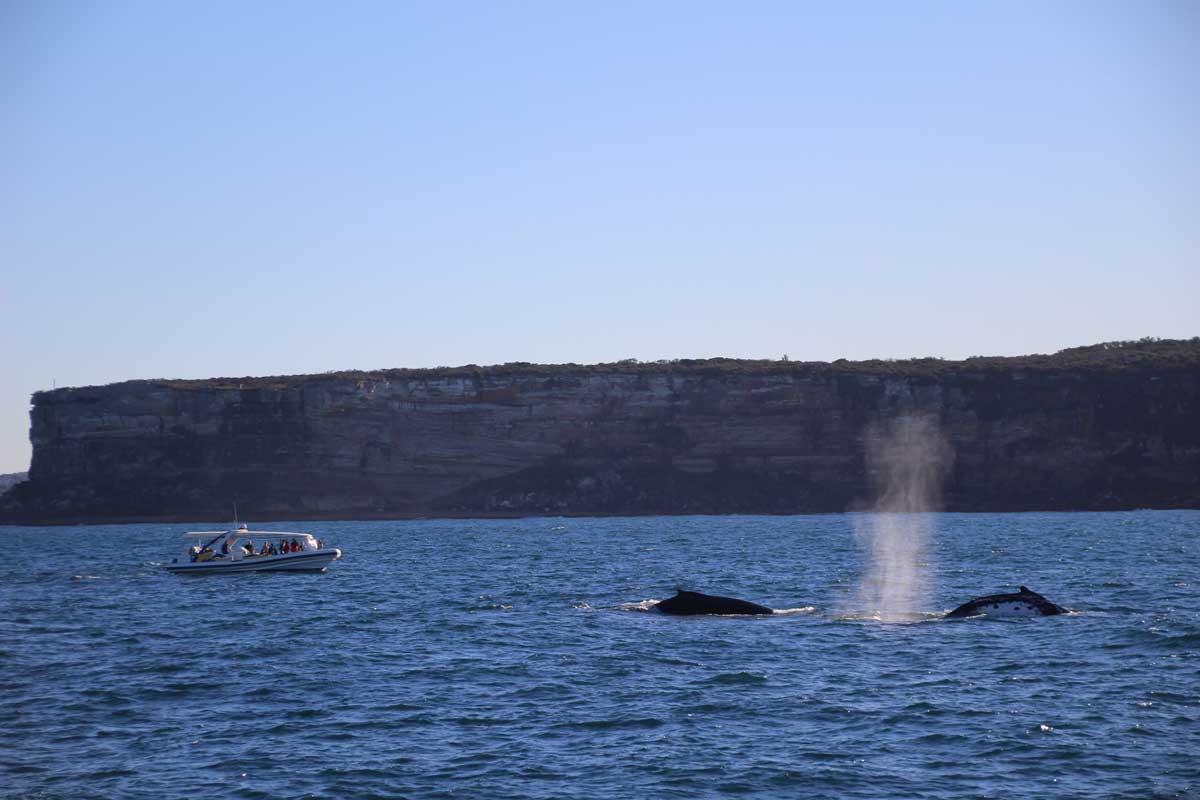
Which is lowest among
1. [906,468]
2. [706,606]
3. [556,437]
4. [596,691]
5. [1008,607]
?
[596,691]

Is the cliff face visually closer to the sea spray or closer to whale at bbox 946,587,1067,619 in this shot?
the sea spray

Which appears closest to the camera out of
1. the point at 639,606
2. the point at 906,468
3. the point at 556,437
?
the point at 639,606

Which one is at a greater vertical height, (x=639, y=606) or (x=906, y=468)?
(x=906, y=468)

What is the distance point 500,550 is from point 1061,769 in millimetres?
59537

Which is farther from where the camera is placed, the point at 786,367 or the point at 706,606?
the point at 786,367

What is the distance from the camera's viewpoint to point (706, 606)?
135 feet

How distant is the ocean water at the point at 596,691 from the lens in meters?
21.6

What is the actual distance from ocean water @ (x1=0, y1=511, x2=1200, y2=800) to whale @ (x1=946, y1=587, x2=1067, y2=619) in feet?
2.36

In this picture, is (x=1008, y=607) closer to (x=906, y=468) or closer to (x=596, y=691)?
(x=596, y=691)

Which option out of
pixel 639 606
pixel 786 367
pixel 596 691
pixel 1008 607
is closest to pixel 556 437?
pixel 786 367

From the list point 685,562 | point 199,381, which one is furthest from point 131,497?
point 685,562

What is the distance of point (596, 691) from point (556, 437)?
108 m

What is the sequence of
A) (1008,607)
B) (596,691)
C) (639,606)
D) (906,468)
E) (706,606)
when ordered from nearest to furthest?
(596,691), (1008,607), (706,606), (639,606), (906,468)

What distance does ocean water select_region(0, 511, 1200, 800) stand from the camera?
70.9ft
